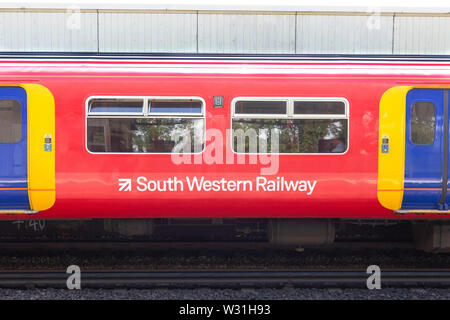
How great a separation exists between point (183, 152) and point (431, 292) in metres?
3.72

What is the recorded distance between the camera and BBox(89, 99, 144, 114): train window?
426 cm

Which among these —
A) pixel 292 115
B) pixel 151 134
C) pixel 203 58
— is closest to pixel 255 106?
pixel 292 115

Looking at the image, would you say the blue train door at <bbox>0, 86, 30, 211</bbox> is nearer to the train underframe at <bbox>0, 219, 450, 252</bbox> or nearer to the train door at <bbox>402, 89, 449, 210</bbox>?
the train underframe at <bbox>0, 219, 450, 252</bbox>

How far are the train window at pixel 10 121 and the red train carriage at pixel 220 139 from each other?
13 millimetres

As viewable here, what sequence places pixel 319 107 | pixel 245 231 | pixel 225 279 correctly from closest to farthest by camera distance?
pixel 319 107
pixel 225 279
pixel 245 231

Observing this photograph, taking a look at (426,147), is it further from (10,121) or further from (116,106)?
(10,121)

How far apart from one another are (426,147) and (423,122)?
0.34m

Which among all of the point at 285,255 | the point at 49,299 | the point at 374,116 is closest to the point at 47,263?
the point at 49,299

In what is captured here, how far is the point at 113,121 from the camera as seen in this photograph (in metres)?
4.27

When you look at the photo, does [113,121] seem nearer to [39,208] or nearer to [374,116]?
[39,208]

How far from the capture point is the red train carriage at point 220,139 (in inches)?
166

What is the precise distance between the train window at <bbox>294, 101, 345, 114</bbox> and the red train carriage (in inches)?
0.5

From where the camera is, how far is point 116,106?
4277mm
